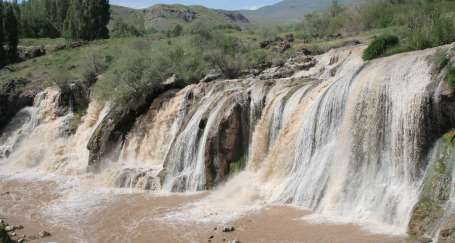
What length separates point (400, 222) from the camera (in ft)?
51.2

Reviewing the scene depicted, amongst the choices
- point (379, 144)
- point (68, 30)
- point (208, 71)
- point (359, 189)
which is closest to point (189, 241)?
point (359, 189)

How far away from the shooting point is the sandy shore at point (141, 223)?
1622cm

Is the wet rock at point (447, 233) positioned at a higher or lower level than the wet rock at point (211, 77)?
lower

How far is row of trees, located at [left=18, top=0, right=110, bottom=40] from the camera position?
217 ft

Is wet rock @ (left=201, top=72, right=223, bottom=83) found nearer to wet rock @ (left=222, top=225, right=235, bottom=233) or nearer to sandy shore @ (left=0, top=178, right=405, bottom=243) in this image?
sandy shore @ (left=0, top=178, right=405, bottom=243)

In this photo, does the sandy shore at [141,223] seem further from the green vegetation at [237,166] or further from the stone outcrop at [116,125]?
the stone outcrop at [116,125]

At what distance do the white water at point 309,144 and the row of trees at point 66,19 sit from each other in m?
40.1

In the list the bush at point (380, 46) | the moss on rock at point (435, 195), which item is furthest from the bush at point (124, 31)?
the moss on rock at point (435, 195)

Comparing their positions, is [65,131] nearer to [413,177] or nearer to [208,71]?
[208,71]

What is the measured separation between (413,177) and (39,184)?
680 inches

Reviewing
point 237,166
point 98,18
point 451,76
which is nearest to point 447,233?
point 451,76

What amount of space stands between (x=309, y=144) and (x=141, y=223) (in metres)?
6.32

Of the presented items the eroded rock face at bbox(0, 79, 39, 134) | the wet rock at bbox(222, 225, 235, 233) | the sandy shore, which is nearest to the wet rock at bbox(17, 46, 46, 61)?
the eroded rock face at bbox(0, 79, 39, 134)

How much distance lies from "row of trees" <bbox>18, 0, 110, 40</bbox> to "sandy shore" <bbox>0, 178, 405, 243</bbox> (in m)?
44.7
